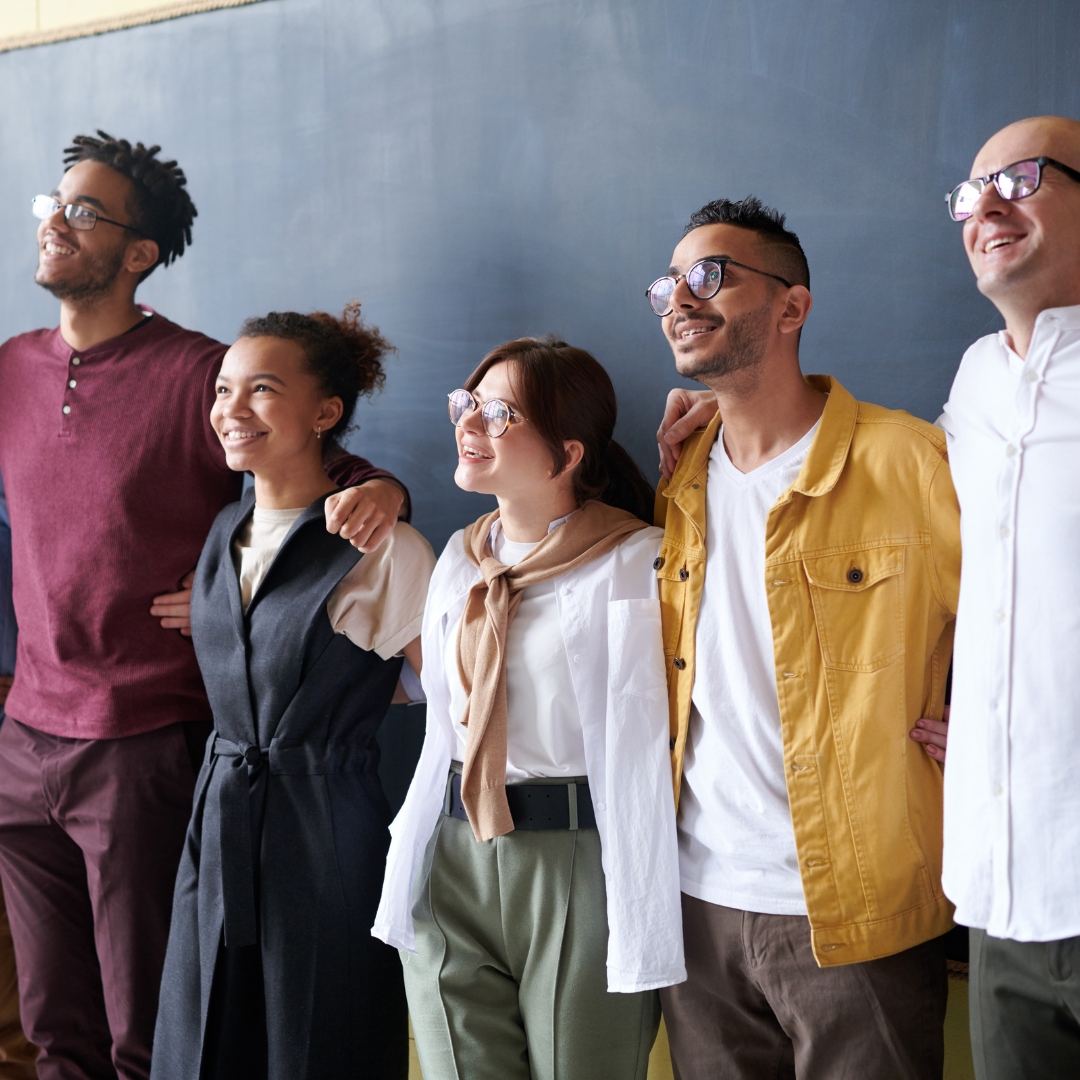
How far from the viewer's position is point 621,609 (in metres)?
1.83

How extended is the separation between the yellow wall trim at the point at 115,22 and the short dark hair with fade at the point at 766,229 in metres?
1.66

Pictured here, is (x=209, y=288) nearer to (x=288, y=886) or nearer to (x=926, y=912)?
(x=288, y=886)

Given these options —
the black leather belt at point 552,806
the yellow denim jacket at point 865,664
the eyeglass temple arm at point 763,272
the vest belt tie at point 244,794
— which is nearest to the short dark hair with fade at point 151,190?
the vest belt tie at point 244,794

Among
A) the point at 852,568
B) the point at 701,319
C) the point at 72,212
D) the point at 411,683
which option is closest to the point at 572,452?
the point at 701,319

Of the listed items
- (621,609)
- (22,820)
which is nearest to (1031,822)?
(621,609)

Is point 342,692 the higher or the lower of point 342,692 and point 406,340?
the lower

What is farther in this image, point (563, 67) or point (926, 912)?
point (563, 67)

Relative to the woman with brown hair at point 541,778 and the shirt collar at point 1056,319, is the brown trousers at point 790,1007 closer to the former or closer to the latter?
the woman with brown hair at point 541,778

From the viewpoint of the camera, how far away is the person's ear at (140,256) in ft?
8.70

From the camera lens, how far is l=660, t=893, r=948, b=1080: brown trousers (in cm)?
162

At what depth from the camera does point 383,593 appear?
2186 mm

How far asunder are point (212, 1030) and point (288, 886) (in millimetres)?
327

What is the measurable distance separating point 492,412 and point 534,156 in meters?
0.89

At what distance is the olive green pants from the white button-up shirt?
613 mm
